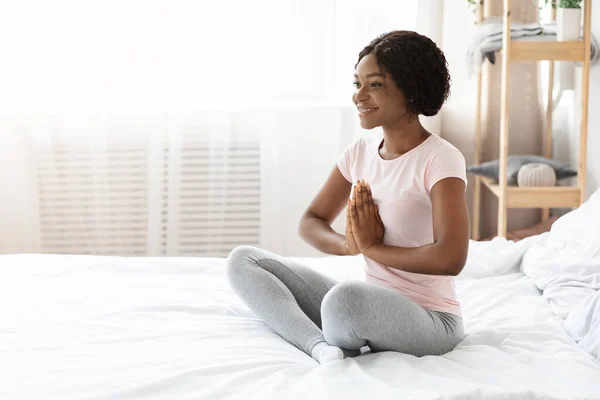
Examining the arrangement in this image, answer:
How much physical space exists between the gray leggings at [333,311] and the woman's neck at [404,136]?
0.31 metres

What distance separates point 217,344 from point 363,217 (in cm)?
35

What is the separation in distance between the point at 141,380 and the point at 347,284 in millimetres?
375

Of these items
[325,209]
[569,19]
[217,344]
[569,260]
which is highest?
[569,19]

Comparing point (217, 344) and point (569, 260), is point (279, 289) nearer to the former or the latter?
point (217, 344)

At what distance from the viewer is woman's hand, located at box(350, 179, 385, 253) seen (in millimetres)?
1514

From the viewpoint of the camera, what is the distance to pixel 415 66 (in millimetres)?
1528

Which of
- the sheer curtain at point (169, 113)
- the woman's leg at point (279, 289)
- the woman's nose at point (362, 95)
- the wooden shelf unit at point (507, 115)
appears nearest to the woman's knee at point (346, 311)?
the woman's leg at point (279, 289)

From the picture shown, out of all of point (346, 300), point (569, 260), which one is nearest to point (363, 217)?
point (346, 300)

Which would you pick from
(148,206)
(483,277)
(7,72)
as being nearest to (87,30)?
(7,72)

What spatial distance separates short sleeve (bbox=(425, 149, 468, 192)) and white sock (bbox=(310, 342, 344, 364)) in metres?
0.35

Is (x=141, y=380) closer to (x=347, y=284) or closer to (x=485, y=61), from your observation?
(x=347, y=284)

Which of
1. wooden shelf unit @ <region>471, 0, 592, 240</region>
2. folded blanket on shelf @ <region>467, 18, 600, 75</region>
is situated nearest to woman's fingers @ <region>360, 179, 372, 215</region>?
wooden shelf unit @ <region>471, 0, 592, 240</region>

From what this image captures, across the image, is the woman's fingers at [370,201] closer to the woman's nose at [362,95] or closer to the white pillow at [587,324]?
the woman's nose at [362,95]

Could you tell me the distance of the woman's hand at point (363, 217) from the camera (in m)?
1.51
